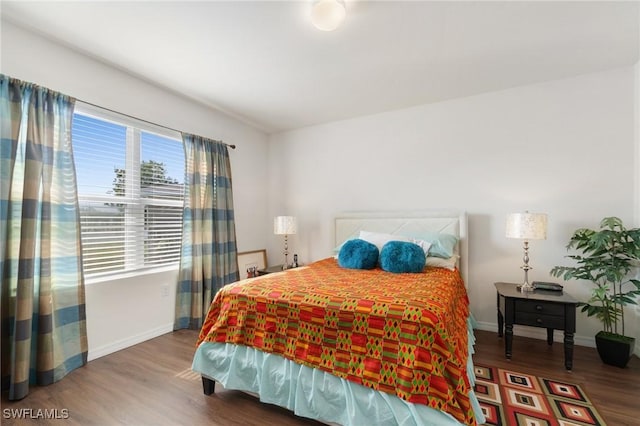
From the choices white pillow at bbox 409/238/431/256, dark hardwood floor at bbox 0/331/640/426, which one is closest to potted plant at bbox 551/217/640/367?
dark hardwood floor at bbox 0/331/640/426

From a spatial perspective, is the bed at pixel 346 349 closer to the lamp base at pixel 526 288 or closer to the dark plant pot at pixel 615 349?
the lamp base at pixel 526 288

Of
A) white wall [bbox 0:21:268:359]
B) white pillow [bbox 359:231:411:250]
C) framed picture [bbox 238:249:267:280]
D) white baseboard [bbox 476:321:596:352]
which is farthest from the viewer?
framed picture [bbox 238:249:267:280]

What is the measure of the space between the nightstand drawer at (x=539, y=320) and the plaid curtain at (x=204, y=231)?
3014 mm

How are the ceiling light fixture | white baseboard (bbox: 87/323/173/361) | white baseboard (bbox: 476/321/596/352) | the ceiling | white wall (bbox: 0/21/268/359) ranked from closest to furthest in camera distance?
1. the ceiling light fixture
2. the ceiling
3. white wall (bbox: 0/21/268/359)
4. white baseboard (bbox: 87/323/173/361)
5. white baseboard (bbox: 476/321/596/352)

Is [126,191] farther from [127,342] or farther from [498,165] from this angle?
[498,165]

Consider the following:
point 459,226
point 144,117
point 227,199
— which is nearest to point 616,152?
point 459,226

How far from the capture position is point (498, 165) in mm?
2990

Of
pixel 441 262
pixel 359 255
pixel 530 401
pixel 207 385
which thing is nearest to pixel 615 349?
pixel 530 401

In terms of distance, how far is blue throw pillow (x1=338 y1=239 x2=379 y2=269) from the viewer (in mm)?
2715

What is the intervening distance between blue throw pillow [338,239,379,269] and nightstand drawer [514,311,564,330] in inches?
49.2

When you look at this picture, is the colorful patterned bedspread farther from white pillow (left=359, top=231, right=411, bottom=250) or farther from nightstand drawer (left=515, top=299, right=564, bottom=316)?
white pillow (left=359, top=231, right=411, bottom=250)

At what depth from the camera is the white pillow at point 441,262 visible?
272 cm

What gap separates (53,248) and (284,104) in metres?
2.54

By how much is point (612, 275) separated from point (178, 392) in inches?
131
